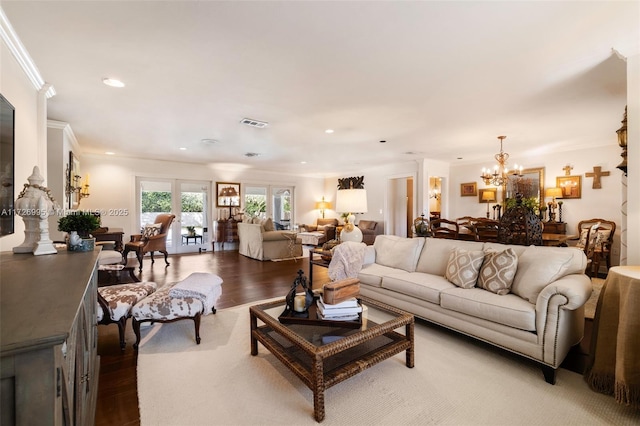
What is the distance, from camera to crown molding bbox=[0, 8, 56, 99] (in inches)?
78.9

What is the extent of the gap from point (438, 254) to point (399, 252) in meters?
0.48

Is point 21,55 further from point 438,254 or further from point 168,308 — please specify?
point 438,254

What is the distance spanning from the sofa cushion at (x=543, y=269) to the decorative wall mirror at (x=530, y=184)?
4.50 metres

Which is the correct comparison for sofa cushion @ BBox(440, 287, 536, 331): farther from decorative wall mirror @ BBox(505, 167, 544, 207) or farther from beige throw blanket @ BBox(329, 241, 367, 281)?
decorative wall mirror @ BBox(505, 167, 544, 207)

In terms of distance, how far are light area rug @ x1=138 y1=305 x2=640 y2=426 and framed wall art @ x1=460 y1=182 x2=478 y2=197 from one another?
577 centimetres

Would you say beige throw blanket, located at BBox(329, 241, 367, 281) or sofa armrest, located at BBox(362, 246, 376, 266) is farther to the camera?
sofa armrest, located at BBox(362, 246, 376, 266)

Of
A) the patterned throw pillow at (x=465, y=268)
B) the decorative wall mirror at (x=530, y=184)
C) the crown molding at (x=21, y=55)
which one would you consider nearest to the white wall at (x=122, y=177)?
the crown molding at (x=21, y=55)

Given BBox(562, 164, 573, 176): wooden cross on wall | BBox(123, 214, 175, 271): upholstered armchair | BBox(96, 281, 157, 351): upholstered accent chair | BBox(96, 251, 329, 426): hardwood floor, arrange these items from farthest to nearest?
BBox(562, 164, 573, 176): wooden cross on wall
BBox(123, 214, 175, 271): upholstered armchair
BBox(96, 281, 157, 351): upholstered accent chair
BBox(96, 251, 329, 426): hardwood floor

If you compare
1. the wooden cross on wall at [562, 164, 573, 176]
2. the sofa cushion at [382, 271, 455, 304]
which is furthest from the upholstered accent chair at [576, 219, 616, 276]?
the sofa cushion at [382, 271, 455, 304]

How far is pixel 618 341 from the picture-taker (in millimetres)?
1737

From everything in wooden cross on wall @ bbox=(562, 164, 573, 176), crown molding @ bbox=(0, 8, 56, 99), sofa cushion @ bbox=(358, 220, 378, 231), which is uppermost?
crown molding @ bbox=(0, 8, 56, 99)

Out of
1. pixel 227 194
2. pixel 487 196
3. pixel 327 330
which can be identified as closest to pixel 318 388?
pixel 327 330

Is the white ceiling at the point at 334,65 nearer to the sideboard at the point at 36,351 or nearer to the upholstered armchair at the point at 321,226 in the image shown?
the sideboard at the point at 36,351

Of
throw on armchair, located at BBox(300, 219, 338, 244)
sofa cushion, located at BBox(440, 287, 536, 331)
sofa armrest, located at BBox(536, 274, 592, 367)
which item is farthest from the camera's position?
throw on armchair, located at BBox(300, 219, 338, 244)
